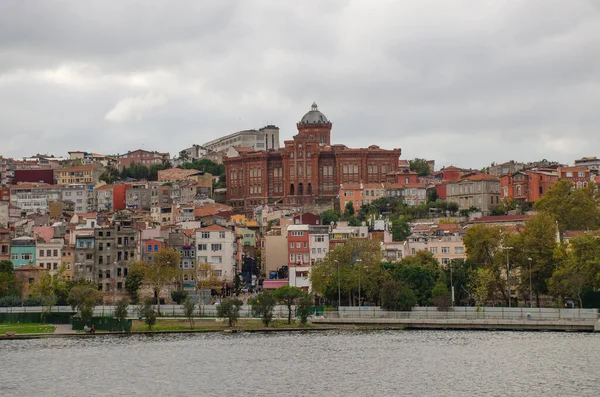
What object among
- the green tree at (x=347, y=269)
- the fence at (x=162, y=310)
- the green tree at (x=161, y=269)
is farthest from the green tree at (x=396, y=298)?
the green tree at (x=161, y=269)

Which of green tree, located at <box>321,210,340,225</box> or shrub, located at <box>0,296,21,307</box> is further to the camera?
green tree, located at <box>321,210,340,225</box>

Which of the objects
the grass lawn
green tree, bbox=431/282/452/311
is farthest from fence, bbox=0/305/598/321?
the grass lawn

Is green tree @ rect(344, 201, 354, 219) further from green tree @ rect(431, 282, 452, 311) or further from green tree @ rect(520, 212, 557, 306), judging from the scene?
green tree @ rect(431, 282, 452, 311)

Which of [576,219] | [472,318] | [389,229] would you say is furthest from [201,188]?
[472,318]

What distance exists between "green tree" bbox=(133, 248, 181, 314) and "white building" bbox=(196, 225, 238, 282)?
25.4 ft

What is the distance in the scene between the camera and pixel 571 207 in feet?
423

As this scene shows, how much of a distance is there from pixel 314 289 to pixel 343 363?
33.8 meters

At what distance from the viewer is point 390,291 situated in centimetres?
9150

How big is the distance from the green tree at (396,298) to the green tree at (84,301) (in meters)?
22.3

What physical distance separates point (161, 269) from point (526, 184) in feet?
216

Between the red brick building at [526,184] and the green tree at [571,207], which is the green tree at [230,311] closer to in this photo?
the green tree at [571,207]

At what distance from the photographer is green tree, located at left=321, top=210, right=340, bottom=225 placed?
491ft

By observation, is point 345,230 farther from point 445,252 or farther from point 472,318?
point 472,318

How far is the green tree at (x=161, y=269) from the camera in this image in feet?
335
